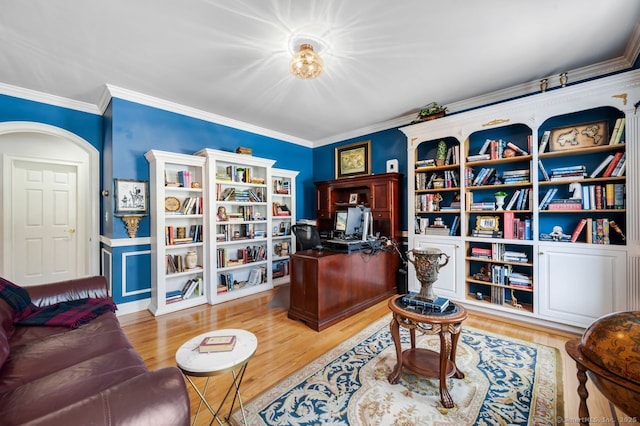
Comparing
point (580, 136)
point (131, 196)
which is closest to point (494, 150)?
point (580, 136)

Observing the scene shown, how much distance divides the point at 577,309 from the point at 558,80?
2385 mm

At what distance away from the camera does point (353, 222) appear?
3219 millimetres

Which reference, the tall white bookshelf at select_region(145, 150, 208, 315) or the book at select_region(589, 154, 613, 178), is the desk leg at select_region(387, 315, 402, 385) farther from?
the tall white bookshelf at select_region(145, 150, 208, 315)

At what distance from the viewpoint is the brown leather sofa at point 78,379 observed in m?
0.76

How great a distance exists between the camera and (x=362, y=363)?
6.72ft

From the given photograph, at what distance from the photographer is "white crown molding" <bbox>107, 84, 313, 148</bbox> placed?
9.96ft

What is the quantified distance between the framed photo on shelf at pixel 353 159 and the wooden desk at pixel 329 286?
1792 millimetres

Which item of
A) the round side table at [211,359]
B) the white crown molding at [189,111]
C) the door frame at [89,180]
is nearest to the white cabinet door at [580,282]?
the round side table at [211,359]

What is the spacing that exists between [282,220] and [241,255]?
1.04m

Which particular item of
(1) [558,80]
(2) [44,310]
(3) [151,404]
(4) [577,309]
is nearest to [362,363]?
(3) [151,404]

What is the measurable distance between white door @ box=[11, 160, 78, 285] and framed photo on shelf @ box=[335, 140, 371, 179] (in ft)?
14.7

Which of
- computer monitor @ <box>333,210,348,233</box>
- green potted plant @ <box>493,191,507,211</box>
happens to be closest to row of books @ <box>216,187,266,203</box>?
computer monitor @ <box>333,210,348,233</box>

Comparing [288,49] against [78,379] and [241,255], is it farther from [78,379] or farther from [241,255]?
[241,255]

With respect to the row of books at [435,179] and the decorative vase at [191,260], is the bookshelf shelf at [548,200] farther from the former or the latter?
the decorative vase at [191,260]
